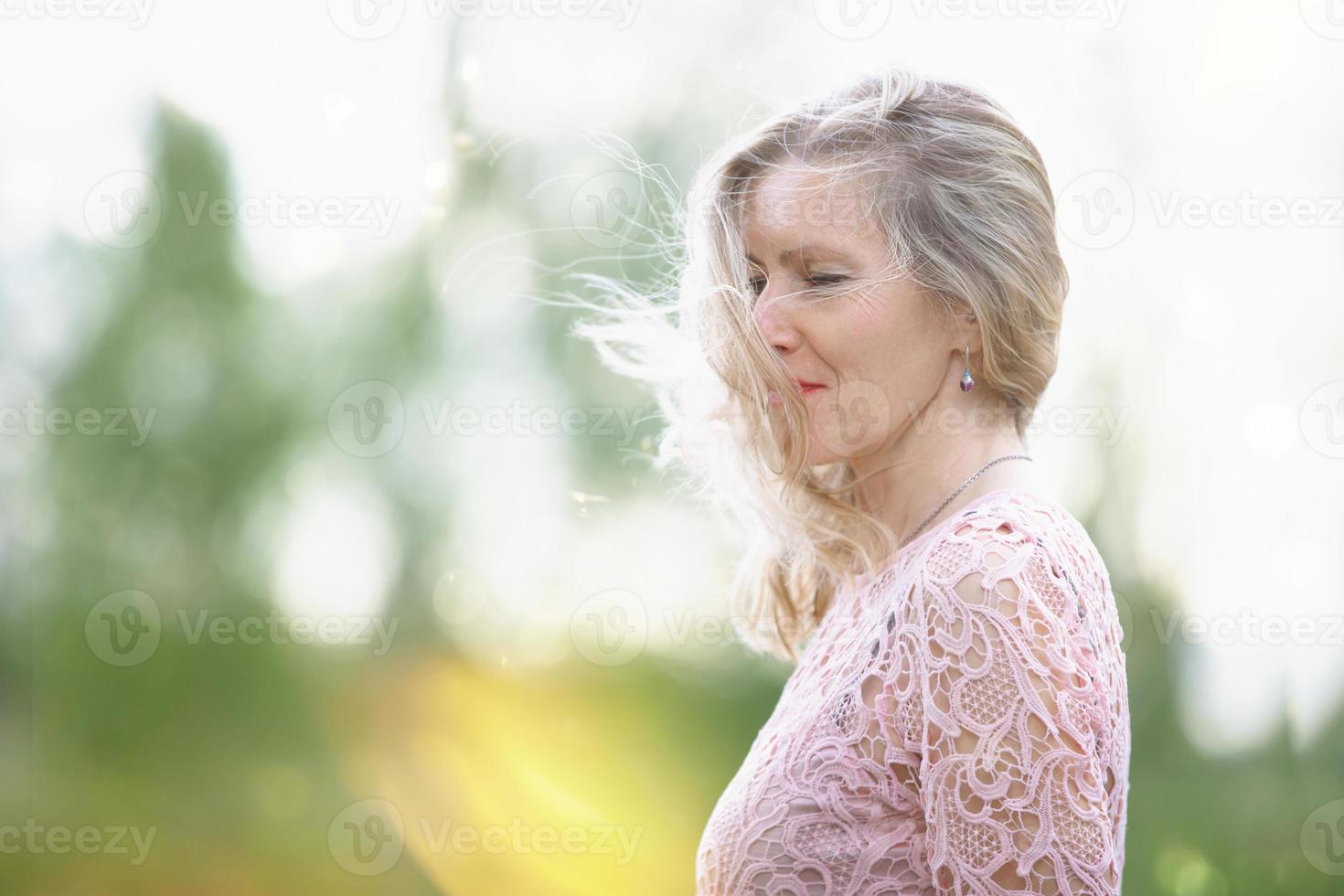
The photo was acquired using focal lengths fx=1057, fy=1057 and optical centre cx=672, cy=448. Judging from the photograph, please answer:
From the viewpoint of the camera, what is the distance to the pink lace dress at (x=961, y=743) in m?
0.75

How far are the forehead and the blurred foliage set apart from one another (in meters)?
1.41

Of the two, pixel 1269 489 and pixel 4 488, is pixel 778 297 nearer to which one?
pixel 1269 489

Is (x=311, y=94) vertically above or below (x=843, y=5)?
below

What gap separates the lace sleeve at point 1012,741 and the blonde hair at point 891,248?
231mm

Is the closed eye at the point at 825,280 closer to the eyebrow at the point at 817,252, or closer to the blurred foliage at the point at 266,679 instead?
the eyebrow at the point at 817,252

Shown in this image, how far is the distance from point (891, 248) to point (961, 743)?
42 centimetres

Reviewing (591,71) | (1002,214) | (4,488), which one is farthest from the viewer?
(4,488)

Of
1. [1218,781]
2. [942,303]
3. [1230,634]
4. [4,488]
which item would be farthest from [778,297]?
[4,488]

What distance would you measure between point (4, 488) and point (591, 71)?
1.76 m

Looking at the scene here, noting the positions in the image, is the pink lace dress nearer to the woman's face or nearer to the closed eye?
the woman's face

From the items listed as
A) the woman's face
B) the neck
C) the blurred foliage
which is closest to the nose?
the woman's face

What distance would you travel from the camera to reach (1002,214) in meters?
0.94

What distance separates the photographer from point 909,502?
1.02 meters

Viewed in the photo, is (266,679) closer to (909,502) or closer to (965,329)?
(909,502)
